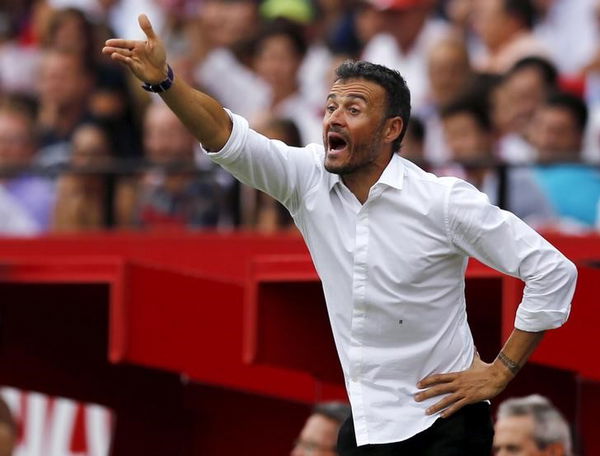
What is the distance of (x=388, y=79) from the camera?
5031 mm

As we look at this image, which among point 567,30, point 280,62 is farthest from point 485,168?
point 280,62

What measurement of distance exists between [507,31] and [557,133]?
1.78 m

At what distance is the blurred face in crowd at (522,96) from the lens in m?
9.38

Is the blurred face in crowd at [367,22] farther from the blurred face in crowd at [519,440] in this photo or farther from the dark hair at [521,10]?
the blurred face in crowd at [519,440]

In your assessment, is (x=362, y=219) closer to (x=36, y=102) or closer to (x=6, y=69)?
(x=36, y=102)

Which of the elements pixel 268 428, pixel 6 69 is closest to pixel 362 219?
pixel 268 428

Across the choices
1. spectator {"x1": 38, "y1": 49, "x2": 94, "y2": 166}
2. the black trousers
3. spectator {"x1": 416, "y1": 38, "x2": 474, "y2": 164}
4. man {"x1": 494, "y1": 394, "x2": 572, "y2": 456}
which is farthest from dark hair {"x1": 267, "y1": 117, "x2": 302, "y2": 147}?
the black trousers

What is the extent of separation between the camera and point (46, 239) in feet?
30.9

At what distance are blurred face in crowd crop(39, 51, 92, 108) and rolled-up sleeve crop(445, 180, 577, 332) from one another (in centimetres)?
684

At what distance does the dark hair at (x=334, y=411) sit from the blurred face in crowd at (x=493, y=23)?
141 inches

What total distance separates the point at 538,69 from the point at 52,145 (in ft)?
11.9

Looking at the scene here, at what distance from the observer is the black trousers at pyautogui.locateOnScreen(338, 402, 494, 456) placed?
5008mm

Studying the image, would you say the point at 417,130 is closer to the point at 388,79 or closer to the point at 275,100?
the point at 275,100

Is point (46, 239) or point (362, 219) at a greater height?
point (362, 219)
